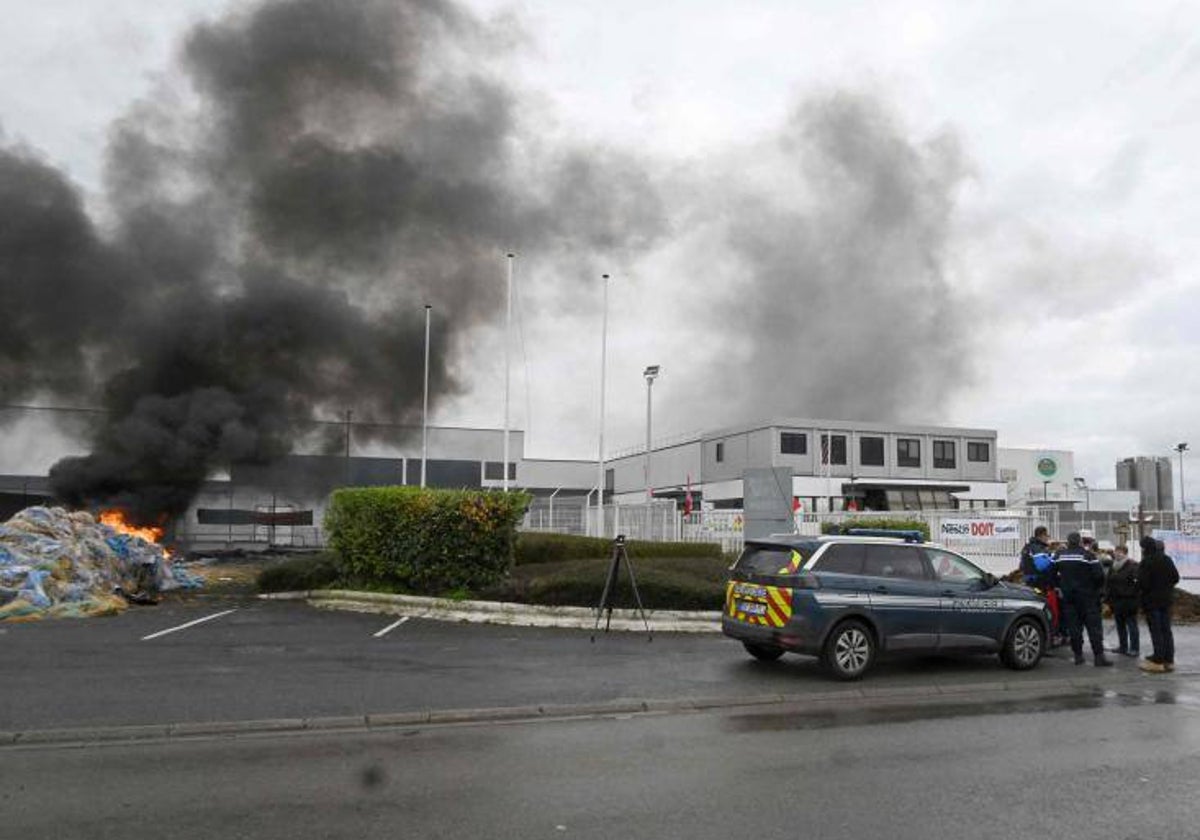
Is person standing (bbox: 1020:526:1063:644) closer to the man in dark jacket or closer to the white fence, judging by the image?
the man in dark jacket

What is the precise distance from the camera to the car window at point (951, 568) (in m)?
10.3

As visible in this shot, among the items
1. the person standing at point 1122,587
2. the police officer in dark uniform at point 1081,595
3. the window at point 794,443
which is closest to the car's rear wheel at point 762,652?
the police officer in dark uniform at point 1081,595

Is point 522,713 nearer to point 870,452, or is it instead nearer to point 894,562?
point 894,562

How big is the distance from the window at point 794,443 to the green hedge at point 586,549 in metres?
36.8

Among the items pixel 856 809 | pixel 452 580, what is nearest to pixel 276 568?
pixel 452 580

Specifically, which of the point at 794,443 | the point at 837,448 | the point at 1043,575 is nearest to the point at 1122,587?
the point at 1043,575

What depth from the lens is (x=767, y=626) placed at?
9734 mm

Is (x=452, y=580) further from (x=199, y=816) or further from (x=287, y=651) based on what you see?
(x=199, y=816)

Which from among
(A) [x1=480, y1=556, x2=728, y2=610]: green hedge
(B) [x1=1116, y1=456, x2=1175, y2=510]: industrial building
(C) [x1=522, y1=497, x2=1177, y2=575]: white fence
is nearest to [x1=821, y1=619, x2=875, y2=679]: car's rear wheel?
(A) [x1=480, y1=556, x2=728, y2=610]: green hedge

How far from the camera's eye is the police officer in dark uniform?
1109 cm

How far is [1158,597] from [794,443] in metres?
46.8

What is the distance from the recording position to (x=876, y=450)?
5944 centimetres

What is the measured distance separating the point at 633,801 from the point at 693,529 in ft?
55.9

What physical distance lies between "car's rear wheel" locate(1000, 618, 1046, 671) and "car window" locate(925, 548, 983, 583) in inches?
31.6
